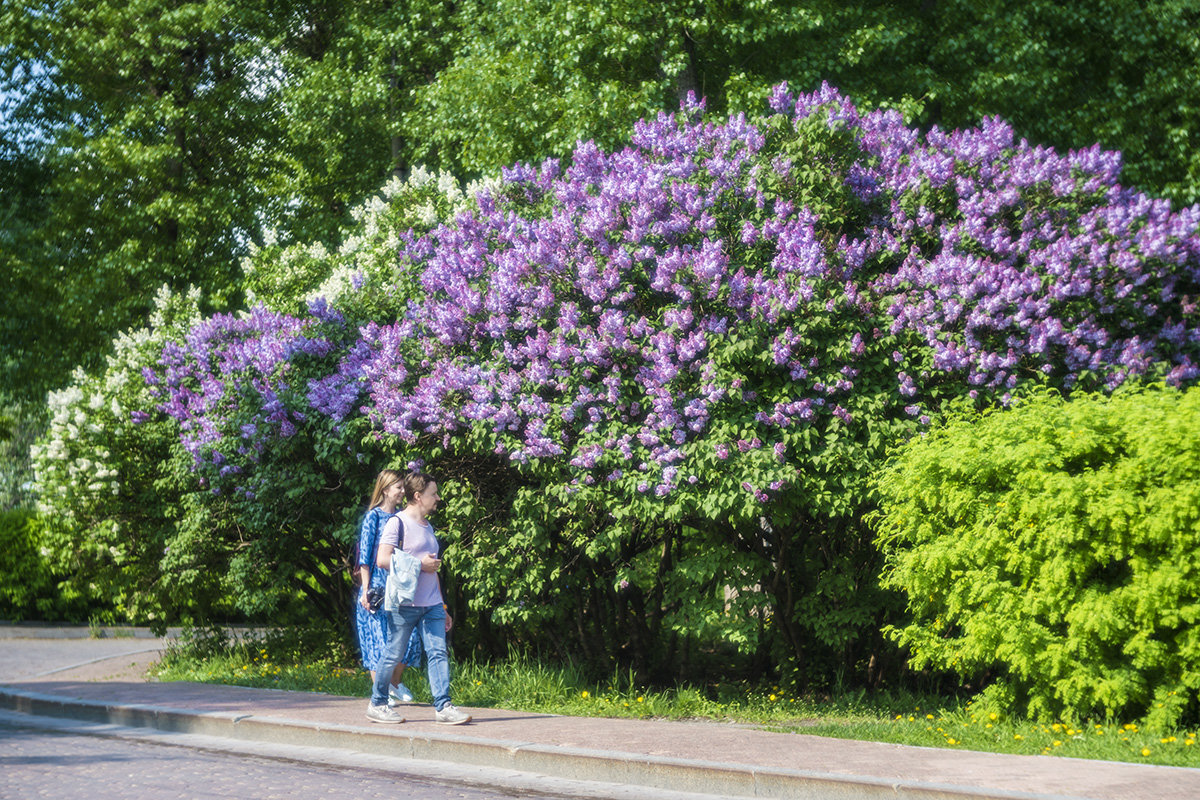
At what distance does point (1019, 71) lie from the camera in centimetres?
1605

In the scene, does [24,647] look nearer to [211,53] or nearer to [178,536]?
[178,536]

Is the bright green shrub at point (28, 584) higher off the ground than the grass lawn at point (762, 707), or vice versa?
the bright green shrub at point (28, 584)

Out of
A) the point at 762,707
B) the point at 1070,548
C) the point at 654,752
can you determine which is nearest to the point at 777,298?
the point at 1070,548

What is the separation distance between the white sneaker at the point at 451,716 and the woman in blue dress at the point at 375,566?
669mm

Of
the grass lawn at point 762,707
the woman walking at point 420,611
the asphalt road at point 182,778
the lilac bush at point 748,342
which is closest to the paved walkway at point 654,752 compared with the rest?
the woman walking at point 420,611

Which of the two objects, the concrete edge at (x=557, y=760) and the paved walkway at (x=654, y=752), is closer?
the paved walkway at (x=654, y=752)

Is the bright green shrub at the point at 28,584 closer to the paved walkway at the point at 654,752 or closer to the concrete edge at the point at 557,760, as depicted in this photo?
the paved walkway at the point at 654,752

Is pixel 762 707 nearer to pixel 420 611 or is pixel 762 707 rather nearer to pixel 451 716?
pixel 451 716

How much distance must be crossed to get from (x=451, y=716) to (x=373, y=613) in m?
1.26

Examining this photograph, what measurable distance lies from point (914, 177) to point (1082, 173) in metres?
1.38

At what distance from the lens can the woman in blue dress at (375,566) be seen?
9055 mm

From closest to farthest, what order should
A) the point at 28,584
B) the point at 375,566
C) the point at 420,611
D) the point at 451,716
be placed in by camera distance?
the point at 451,716 → the point at 420,611 → the point at 375,566 → the point at 28,584

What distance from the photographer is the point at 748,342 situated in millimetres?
9031

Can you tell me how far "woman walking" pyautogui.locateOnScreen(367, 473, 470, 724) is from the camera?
8414 millimetres
